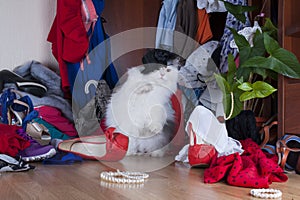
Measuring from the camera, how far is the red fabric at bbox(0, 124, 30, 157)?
1723 mm

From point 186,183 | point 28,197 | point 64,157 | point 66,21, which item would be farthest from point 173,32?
point 28,197

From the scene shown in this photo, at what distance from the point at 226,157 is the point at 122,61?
1.63 meters

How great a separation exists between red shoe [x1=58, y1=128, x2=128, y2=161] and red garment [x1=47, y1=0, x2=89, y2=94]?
68 centimetres

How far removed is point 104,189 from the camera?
4.20ft

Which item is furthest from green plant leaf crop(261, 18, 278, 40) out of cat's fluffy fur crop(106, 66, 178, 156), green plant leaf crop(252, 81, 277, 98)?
cat's fluffy fur crop(106, 66, 178, 156)

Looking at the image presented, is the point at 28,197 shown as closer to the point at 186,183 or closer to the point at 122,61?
the point at 186,183

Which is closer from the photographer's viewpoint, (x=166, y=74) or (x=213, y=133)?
(x=213, y=133)

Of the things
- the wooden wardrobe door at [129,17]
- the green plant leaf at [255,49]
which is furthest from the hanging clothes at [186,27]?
the green plant leaf at [255,49]

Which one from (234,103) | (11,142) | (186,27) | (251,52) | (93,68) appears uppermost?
(186,27)

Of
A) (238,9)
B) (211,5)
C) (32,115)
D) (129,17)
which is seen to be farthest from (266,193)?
(129,17)

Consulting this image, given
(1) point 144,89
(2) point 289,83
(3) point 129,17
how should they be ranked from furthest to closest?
(3) point 129,17, (1) point 144,89, (2) point 289,83

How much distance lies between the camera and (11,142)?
5.80 ft

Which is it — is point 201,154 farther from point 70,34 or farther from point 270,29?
point 70,34

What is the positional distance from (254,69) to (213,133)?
1.14 ft
